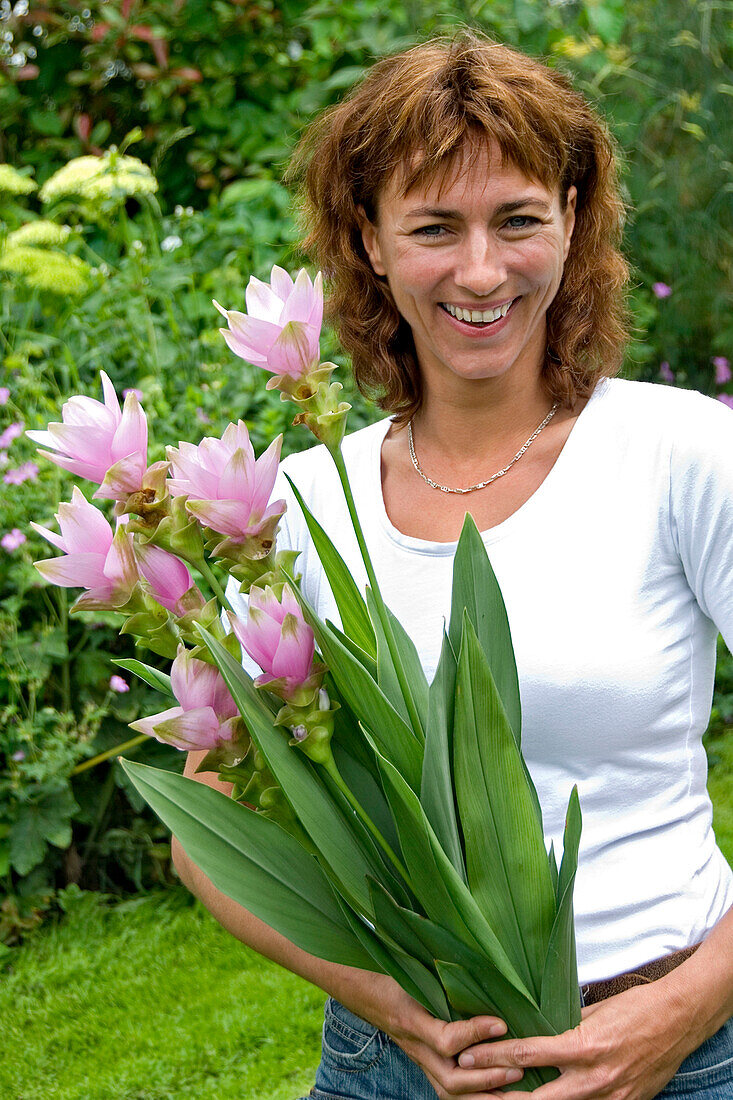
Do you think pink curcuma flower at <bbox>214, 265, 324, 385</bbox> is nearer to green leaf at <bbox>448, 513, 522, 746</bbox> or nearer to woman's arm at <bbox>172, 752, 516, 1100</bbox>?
green leaf at <bbox>448, 513, 522, 746</bbox>

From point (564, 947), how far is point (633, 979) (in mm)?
302

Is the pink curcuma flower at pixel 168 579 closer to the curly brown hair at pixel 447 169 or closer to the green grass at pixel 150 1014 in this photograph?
the curly brown hair at pixel 447 169

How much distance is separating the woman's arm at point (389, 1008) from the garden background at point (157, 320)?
1112 mm

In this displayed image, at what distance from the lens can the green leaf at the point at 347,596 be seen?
0.98 meters

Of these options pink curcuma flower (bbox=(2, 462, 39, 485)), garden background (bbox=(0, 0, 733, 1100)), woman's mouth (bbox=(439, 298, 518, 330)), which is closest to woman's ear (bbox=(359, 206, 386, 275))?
woman's mouth (bbox=(439, 298, 518, 330))

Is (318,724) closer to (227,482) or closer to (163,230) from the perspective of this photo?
(227,482)

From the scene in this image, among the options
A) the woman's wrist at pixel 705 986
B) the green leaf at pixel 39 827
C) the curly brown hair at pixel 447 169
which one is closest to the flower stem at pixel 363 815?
the woman's wrist at pixel 705 986

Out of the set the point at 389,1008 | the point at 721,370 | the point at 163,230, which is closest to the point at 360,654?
the point at 389,1008

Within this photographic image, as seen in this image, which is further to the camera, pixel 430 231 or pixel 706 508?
pixel 430 231

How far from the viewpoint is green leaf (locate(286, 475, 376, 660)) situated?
980 mm

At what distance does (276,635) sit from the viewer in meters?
0.87

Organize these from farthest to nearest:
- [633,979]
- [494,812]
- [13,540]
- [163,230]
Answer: [163,230] → [13,540] → [633,979] → [494,812]

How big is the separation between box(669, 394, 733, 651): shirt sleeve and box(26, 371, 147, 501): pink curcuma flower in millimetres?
653

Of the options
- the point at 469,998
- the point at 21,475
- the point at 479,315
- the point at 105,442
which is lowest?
the point at 21,475
